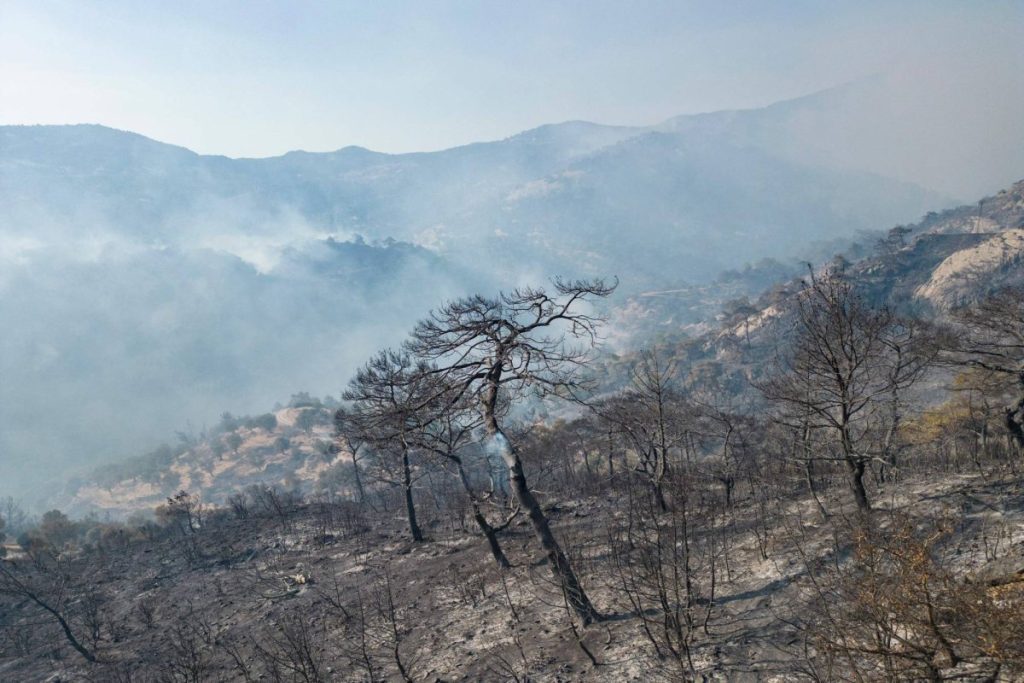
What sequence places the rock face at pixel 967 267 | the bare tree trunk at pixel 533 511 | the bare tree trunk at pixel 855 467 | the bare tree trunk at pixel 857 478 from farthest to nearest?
the rock face at pixel 967 267, the bare tree trunk at pixel 857 478, the bare tree trunk at pixel 855 467, the bare tree trunk at pixel 533 511

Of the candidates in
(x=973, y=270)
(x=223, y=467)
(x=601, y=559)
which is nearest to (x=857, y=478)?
(x=601, y=559)

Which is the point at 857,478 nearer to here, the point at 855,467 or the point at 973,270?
the point at 855,467

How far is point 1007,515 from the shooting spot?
8.16 metres

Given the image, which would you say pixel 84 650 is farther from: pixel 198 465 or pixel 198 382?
pixel 198 382

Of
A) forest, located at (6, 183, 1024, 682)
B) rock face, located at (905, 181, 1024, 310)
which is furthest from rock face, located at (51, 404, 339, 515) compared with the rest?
rock face, located at (905, 181, 1024, 310)

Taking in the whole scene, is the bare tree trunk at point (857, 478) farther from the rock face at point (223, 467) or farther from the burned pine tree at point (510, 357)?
the rock face at point (223, 467)

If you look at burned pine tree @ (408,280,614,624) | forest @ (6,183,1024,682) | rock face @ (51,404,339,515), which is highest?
burned pine tree @ (408,280,614,624)

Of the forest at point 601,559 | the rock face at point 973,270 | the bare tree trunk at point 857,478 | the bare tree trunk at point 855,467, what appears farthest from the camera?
the rock face at point 973,270

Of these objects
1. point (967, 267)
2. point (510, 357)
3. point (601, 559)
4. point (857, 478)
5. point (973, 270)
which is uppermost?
point (510, 357)

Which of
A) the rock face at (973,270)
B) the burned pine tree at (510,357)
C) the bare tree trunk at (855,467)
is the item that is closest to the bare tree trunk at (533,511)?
the burned pine tree at (510,357)

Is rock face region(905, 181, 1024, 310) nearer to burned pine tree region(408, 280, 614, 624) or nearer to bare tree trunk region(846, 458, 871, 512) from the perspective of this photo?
bare tree trunk region(846, 458, 871, 512)

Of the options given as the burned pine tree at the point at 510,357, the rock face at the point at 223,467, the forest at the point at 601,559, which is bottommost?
the rock face at the point at 223,467

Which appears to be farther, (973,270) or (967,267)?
(967,267)

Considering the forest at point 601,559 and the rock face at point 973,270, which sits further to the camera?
the rock face at point 973,270
